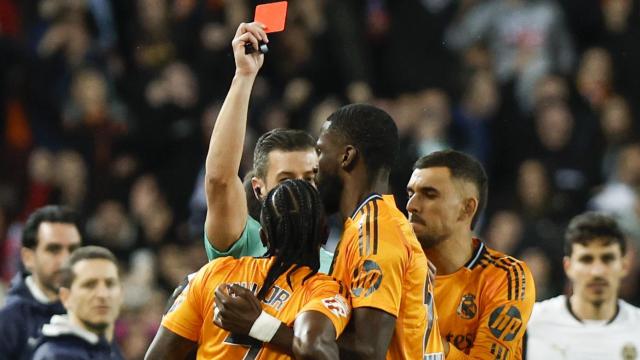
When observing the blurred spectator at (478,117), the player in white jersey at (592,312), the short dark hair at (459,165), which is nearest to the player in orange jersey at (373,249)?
the short dark hair at (459,165)

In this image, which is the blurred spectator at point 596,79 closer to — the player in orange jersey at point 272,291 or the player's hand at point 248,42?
the player's hand at point 248,42

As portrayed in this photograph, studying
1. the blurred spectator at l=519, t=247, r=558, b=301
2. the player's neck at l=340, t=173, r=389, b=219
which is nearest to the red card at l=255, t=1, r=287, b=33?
the player's neck at l=340, t=173, r=389, b=219

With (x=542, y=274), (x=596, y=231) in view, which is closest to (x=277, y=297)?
(x=596, y=231)

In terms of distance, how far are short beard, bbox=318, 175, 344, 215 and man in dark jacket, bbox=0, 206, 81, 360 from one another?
8.76 ft

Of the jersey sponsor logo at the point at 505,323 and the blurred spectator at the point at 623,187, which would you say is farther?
the blurred spectator at the point at 623,187

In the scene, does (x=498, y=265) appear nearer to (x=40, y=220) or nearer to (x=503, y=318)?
(x=503, y=318)

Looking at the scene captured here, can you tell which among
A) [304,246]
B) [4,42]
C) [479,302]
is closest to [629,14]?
[4,42]

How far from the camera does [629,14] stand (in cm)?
1125

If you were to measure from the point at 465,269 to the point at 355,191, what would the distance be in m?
1.00

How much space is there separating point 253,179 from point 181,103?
20.9ft

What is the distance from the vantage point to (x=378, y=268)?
4.39 metres

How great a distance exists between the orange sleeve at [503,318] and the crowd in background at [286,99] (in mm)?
4664

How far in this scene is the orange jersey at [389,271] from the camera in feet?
14.4

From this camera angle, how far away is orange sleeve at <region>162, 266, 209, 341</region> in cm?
442
